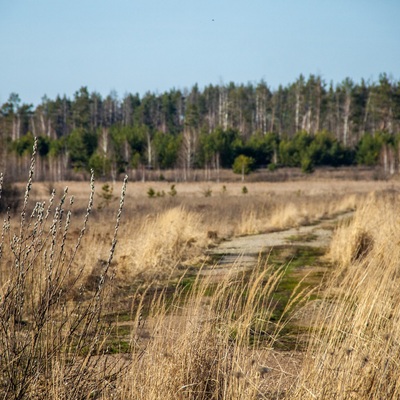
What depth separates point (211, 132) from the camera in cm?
5984

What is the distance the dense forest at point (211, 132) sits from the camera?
50.2 metres

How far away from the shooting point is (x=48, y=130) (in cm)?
7944

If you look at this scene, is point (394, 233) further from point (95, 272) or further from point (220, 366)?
point (220, 366)

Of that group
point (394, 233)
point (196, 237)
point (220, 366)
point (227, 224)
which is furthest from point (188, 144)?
point (220, 366)

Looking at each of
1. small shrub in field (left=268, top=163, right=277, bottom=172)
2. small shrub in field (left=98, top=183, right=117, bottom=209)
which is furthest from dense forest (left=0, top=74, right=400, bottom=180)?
small shrub in field (left=98, top=183, right=117, bottom=209)

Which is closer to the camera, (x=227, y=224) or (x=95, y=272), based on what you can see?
(x=95, y=272)

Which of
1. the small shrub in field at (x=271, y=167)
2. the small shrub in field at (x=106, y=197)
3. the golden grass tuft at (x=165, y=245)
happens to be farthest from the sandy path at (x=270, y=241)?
the small shrub in field at (x=271, y=167)

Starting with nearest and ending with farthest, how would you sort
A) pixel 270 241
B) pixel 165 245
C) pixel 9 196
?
pixel 165 245 < pixel 270 241 < pixel 9 196

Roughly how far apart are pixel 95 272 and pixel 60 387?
4901 millimetres

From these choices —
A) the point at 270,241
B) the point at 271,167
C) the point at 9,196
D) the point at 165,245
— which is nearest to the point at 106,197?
the point at 9,196

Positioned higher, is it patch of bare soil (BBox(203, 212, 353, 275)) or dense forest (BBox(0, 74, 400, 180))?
dense forest (BBox(0, 74, 400, 180))

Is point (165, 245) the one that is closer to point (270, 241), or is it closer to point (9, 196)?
point (270, 241)

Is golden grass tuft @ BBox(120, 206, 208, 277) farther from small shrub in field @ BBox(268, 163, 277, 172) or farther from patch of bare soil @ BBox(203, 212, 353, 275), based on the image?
small shrub in field @ BBox(268, 163, 277, 172)

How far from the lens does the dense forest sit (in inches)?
1975
